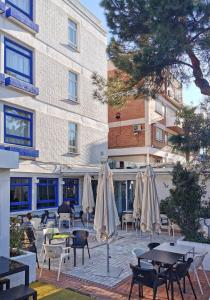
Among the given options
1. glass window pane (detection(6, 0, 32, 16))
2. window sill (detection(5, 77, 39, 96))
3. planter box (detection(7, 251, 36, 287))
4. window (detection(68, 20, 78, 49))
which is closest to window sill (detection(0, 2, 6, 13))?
glass window pane (detection(6, 0, 32, 16))

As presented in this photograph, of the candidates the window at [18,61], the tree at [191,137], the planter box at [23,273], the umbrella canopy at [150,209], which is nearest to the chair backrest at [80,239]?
the umbrella canopy at [150,209]

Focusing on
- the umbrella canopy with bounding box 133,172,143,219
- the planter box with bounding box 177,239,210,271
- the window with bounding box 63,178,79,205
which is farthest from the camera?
the window with bounding box 63,178,79,205

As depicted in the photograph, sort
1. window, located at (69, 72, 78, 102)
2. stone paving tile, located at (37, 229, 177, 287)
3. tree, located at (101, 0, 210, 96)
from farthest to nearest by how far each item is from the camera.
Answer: window, located at (69, 72, 78, 102) < tree, located at (101, 0, 210, 96) < stone paving tile, located at (37, 229, 177, 287)

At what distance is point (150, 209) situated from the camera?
11.5 m

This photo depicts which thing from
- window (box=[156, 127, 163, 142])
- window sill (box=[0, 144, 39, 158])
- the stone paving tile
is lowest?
the stone paving tile

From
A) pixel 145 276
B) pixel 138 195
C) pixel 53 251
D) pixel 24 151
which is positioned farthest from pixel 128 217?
pixel 145 276

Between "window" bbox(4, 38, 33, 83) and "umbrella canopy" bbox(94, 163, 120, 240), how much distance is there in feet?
34.8

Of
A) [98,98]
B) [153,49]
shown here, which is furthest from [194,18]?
[98,98]

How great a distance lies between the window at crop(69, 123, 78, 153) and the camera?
2283 centimetres

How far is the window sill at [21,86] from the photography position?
55.1 ft

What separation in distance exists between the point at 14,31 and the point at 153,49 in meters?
10.3

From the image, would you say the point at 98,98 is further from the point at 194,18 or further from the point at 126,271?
the point at 126,271

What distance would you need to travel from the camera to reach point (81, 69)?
23.9m

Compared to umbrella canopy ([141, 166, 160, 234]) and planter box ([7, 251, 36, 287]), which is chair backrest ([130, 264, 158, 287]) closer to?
planter box ([7, 251, 36, 287])
